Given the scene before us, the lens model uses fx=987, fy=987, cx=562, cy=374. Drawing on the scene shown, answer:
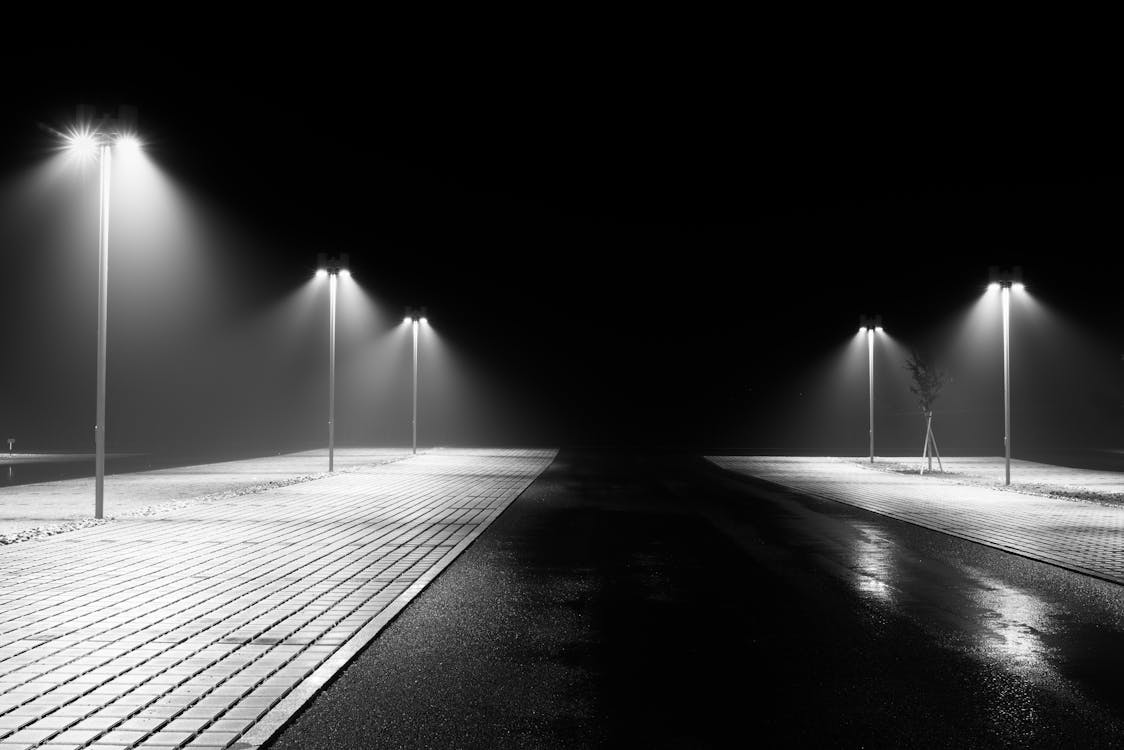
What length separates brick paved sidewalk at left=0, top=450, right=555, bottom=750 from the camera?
4.90 m

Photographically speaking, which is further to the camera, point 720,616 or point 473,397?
point 473,397

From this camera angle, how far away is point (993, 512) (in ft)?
51.2

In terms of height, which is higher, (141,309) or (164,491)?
(141,309)

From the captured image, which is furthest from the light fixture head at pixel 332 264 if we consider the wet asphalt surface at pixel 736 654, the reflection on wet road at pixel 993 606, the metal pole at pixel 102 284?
the wet asphalt surface at pixel 736 654

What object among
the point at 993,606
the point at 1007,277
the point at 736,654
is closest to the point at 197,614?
the point at 736,654

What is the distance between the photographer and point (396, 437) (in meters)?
52.7

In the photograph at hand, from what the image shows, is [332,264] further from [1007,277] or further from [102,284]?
[1007,277]

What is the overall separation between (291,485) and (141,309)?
91.6 ft

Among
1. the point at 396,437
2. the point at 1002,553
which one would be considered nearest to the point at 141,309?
the point at 396,437

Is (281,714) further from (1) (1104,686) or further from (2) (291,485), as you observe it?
(2) (291,485)

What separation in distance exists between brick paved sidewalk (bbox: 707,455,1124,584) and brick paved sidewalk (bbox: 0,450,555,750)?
652 cm

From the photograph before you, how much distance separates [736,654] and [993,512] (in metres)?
11.0

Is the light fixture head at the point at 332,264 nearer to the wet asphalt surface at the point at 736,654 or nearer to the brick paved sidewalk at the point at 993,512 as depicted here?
the brick paved sidewalk at the point at 993,512

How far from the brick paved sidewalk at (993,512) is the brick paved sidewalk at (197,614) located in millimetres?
6519
